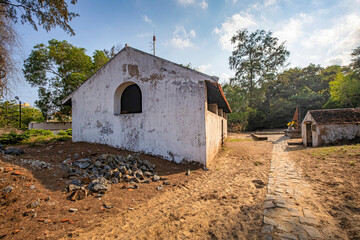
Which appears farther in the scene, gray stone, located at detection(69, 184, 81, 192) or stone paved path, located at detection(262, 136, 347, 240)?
gray stone, located at detection(69, 184, 81, 192)

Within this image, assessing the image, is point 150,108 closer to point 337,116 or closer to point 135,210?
point 135,210

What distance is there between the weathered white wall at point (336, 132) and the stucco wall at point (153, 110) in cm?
799

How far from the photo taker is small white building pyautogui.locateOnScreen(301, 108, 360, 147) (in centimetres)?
860

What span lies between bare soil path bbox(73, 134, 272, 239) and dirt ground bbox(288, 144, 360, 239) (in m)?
1.13

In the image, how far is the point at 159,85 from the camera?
20.8ft

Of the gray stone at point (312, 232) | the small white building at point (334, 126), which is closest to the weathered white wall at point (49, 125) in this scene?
the gray stone at point (312, 232)

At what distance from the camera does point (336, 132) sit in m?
8.73

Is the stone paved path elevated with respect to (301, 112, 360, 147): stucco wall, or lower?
lower

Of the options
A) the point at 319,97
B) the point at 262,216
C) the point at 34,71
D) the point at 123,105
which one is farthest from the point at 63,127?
the point at 319,97

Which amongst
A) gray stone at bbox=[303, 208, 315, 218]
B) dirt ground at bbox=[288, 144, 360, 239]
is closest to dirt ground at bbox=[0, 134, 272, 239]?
gray stone at bbox=[303, 208, 315, 218]

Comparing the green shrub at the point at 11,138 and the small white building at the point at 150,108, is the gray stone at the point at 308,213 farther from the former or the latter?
the green shrub at the point at 11,138

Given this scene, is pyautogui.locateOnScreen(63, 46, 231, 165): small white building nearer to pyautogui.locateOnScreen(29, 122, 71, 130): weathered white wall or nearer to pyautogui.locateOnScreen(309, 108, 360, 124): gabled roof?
pyautogui.locateOnScreen(309, 108, 360, 124): gabled roof

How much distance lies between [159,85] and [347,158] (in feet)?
24.7

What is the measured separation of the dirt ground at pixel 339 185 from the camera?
97.9 inches
